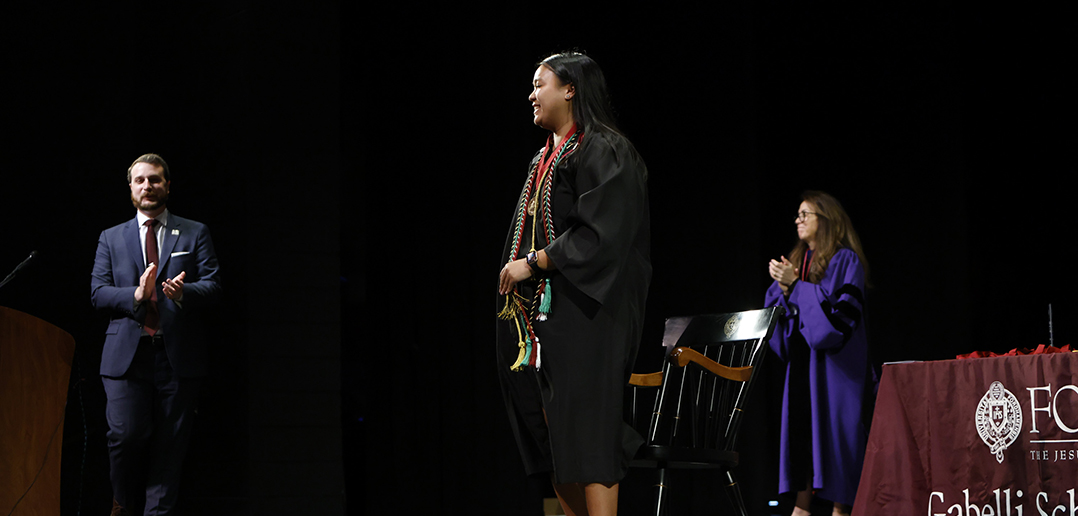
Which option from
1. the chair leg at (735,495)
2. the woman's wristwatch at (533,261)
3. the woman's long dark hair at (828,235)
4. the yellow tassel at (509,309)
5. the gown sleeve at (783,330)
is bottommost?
the chair leg at (735,495)

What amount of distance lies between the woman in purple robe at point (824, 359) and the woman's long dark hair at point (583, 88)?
1.93 m

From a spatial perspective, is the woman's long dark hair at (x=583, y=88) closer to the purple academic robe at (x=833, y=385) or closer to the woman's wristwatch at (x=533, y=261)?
the woman's wristwatch at (x=533, y=261)

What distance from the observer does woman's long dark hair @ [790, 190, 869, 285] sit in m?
4.26

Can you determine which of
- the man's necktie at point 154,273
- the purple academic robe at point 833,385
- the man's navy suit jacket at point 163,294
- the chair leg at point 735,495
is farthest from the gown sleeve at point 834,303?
the man's necktie at point 154,273

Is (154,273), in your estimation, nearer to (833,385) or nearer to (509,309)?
(509,309)

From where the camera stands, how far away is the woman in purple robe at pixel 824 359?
4.04m

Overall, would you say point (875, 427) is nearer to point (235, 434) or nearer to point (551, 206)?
point (551, 206)

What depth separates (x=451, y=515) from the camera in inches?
161

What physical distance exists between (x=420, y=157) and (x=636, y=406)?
1.64 metres

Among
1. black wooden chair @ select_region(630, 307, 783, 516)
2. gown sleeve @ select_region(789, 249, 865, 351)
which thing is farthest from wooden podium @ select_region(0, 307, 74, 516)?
gown sleeve @ select_region(789, 249, 865, 351)

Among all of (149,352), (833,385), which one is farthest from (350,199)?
(833,385)

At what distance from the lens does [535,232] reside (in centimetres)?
230

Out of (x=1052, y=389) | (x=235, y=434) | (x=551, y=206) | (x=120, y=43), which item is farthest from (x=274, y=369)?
(x=1052, y=389)

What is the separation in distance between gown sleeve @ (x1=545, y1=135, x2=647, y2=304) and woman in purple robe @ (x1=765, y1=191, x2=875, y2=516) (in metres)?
1.97
